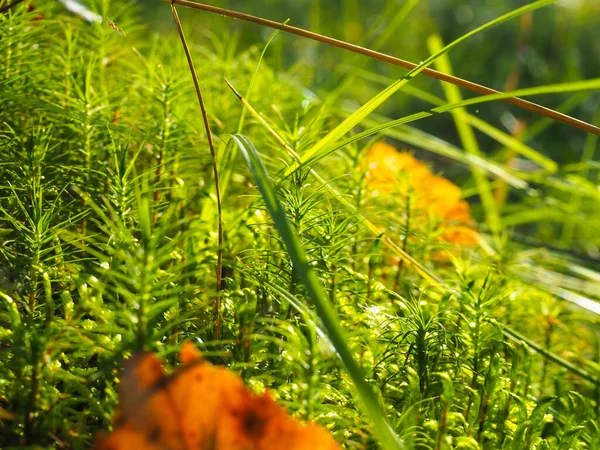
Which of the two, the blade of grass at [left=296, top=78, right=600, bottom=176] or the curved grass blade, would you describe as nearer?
the curved grass blade

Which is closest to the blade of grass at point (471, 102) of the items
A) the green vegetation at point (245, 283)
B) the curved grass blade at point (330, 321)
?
the green vegetation at point (245, 283)

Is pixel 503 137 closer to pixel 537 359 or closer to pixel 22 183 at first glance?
pixel 537 359

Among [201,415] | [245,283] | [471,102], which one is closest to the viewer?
[201,415]

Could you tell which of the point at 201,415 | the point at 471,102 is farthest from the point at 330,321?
the point at 471,102

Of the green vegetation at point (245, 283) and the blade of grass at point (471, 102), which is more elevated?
the blade of grass at point (471, 102)

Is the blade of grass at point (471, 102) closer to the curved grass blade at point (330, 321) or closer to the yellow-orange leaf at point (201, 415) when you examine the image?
the curved grass blade at point (330, 321)

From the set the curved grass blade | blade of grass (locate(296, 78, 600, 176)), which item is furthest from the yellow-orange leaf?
blade of grass (locate(296, 78, 600, 176))

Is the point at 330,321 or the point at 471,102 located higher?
the point at 471,102

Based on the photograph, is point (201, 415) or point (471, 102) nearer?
point (201, 415)

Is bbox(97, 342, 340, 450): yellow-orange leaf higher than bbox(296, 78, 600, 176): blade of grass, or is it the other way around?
bbox(296, 78, 600, 176): blade of grass

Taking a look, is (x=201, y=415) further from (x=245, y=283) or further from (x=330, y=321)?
(x=245, y=283)

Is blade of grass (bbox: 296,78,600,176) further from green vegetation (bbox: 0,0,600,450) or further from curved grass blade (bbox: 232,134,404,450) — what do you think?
curved grass blade (bbox: 232,134,404,450)
